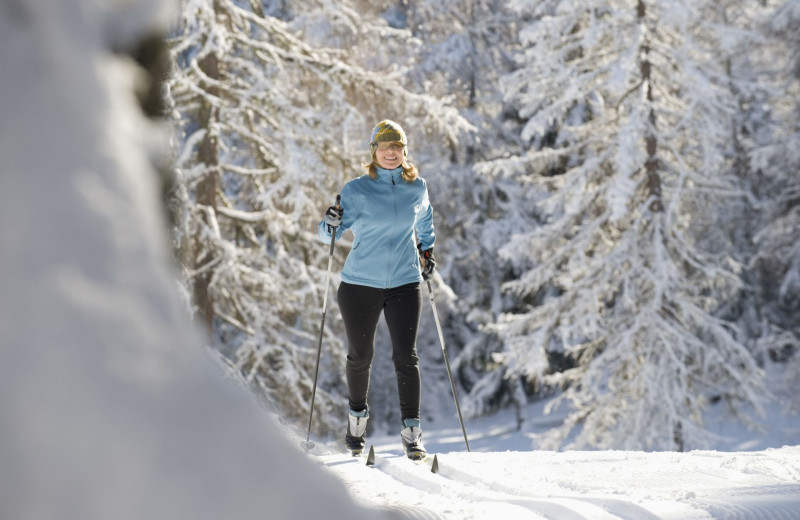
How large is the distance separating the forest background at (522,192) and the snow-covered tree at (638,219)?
0.04 metres

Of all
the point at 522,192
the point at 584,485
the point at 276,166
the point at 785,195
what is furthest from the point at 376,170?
the point at 785,195

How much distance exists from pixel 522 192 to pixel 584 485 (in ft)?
45.1

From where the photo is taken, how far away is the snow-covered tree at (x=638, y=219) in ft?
33.4

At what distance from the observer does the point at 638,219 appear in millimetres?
10508

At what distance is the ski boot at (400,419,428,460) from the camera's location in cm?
412

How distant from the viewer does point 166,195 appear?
1.03 metres

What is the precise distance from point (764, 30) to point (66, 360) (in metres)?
14.8

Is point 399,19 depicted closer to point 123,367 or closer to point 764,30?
point 764,30

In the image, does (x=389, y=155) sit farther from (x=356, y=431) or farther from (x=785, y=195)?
(x=785, y=195)

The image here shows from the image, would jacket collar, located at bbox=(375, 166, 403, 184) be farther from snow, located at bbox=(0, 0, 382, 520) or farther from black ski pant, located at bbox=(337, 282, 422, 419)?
snow, located at bbox=(0, 0, 382, 520)

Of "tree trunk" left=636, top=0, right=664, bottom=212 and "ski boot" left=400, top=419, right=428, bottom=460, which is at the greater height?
"tree trunk" left=636, top=0, right=664, bottom=212

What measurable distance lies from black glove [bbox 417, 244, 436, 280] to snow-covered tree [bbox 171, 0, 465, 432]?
3.13m

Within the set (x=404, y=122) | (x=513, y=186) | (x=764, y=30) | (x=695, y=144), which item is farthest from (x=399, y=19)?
(x=404, y=122)

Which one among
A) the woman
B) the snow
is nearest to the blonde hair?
the woman
